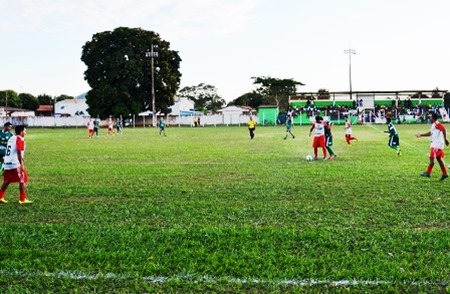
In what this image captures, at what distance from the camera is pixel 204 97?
130m

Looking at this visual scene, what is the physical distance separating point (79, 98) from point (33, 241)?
11924 cm

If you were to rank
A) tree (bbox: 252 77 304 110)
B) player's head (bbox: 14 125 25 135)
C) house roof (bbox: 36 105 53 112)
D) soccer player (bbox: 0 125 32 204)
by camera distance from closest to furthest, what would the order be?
1. soccer player (bbox: 0 125 32 204)
2. player's head (bbox: 14 125 25 135)
3. tree (bbox: 252 77 304 110)
4. house roof (bbox: 36 105 53 112)

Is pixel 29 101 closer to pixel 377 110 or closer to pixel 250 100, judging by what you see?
pixel 250 100

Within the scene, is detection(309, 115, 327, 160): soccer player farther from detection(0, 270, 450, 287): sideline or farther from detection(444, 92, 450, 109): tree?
detection(444, 92, 450, 109): tree

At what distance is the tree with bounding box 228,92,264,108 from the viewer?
4294 inches

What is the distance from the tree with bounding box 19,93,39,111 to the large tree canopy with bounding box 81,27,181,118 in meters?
64.3

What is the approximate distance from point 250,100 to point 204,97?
52.4 ft

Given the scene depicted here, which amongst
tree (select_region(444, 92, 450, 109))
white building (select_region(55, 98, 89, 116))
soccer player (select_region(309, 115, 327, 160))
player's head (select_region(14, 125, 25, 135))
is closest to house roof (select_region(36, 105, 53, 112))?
white building (select_region(55, 98, 89, 116))

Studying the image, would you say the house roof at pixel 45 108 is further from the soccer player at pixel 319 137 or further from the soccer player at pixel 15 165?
the soccer player at pixel 15 165

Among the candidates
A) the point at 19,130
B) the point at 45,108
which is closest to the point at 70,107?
the point at 45,108

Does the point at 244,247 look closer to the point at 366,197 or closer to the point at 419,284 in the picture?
the point at 419,284

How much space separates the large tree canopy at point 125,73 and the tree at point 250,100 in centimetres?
3703

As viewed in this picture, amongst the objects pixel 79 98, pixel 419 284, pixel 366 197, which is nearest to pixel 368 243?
pixel 419 284

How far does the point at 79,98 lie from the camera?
12131 cm
